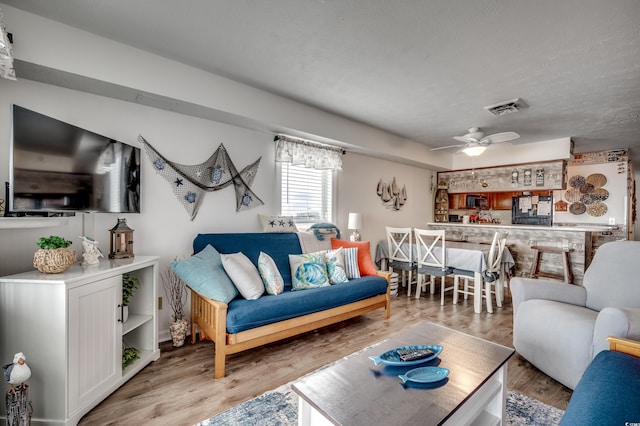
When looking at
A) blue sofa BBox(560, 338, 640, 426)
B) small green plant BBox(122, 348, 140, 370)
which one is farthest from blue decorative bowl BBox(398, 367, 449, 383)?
small green plant BBox(122, 348, 140, 370)

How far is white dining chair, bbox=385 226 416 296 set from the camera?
13.9 feet

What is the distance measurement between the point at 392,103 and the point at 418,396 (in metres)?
2.97

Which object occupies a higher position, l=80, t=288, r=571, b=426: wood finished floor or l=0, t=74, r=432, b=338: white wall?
l=0, t=74, r=432, b=338: white wall

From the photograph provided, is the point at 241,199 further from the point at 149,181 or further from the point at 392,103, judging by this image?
the point at 392,103

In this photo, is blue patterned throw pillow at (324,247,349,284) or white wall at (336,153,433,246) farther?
white wall at (336,153,433,246)

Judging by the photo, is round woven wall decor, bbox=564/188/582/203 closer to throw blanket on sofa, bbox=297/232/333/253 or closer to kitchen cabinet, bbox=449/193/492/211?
kitchen cabinet, bbox=449/193/492/211

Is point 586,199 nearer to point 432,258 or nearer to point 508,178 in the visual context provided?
point 508,178

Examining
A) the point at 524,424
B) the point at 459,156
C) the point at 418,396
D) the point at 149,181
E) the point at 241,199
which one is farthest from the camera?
the point at 459,156

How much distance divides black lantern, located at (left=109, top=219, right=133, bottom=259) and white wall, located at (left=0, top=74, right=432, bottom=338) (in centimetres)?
26

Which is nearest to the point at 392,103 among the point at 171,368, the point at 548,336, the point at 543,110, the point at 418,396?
the point at 543,110

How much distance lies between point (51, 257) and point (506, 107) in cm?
433

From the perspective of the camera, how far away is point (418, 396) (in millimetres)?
1246

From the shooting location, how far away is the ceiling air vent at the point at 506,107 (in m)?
3.20

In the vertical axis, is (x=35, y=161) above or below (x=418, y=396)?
above
